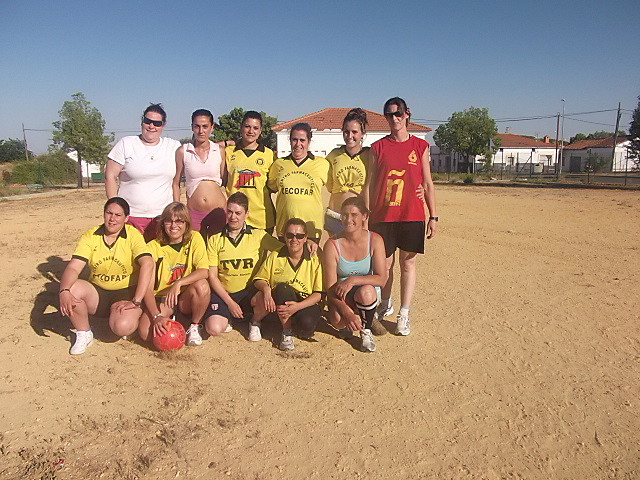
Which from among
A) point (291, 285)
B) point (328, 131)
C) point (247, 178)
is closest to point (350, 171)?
point (247, 178)

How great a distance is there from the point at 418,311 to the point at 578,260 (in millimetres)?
3744

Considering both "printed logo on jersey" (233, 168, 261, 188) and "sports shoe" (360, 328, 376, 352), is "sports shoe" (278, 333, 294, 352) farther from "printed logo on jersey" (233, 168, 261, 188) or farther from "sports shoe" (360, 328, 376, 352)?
"printed logo on jersey" (233, 168, 261, 188)

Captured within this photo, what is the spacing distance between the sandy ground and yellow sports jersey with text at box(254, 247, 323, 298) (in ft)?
1.75

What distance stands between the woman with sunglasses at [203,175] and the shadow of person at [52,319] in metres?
1.34

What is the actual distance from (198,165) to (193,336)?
1.63m

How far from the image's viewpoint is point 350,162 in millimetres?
4688

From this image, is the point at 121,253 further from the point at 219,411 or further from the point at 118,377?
the point at 219,411

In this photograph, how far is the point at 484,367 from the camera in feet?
13.4

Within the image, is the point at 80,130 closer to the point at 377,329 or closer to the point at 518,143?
the point at 377,329

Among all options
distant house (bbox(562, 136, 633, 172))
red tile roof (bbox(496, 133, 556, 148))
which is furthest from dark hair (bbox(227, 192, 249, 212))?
red tile roof (bbox(496, 133, 556, 148))

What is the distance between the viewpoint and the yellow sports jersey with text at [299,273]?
→ 14.8ft

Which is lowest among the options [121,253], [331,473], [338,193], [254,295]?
[331,473]

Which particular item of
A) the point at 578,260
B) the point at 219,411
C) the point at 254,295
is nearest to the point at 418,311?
the point at 254,295

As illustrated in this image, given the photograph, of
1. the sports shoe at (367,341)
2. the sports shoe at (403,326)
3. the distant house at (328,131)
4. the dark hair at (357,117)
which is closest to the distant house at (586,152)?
the distant house at (328,131)
